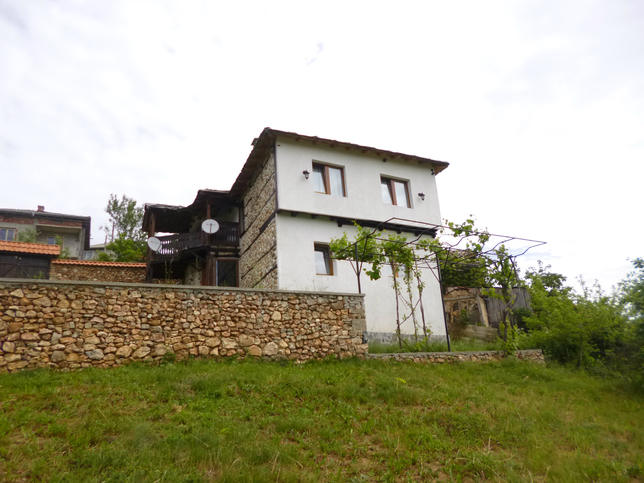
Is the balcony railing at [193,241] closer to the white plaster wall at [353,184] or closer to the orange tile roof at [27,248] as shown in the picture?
the orange tile roof at [27,248]

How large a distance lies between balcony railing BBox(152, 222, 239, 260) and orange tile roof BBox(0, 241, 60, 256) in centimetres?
312

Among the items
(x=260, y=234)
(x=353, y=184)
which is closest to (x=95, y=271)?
(x=260, y=234)

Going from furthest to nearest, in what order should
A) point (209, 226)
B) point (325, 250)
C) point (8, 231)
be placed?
point (8, 231) → point (209, 226) → point (325, 250)

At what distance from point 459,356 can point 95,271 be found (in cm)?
1243

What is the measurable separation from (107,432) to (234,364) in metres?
3.22

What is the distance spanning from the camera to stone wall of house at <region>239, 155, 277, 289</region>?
13.4 meters

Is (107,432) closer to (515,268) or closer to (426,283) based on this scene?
(515,268)

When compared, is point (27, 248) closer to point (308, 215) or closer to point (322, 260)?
point (308, 215)

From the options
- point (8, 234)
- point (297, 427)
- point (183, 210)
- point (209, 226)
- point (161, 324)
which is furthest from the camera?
point (8, 234)

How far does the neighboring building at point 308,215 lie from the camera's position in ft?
43.6

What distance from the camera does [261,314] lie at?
9086mm

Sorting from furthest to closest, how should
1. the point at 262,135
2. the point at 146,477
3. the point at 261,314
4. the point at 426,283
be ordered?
Result: the point at 426,283 < the point at 262,135 < the point at 261,314 < the point at 146,477

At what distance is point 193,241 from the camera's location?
53.0ft

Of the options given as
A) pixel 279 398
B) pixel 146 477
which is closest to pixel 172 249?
pixel 279 398
